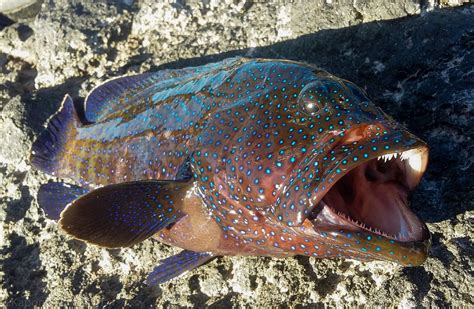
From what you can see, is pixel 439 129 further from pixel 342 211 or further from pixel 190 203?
pixel 190 203

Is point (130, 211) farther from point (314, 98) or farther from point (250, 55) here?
point (250, 55)

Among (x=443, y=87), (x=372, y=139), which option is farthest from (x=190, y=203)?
(x=443, y=87)

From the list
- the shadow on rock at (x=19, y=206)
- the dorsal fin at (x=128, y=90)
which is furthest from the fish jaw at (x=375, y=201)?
the shadow on rock at (x=19, y=206)

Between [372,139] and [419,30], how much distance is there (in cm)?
206

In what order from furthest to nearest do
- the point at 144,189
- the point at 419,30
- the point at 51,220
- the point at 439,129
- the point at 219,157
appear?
the point at 51,220 < the point at 419,30 < the point at 439,129 < the point at 144,189 < the point at 219,157

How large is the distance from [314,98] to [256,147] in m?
0.47

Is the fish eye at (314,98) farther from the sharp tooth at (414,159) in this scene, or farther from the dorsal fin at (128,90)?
the dorsal fin at (128,90)

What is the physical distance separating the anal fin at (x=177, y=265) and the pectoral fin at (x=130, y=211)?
423 millimetres

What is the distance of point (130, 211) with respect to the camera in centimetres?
350

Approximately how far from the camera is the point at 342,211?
9.04ft

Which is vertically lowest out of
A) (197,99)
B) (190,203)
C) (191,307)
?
(191,307)

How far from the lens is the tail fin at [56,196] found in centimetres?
447

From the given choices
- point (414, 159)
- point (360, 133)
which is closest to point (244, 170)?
point (360, 133)

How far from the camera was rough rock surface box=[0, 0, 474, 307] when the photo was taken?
3457 mm
